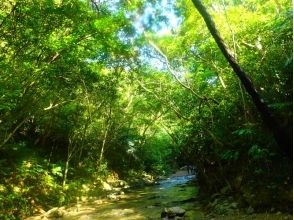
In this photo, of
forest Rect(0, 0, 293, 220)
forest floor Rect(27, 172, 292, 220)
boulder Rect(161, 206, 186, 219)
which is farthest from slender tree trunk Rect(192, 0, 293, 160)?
boulder Rect(161, 206, 186, 219)

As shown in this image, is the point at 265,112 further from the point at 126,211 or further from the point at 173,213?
the point at 126,211

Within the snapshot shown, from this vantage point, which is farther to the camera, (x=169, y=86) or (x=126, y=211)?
(x=169, y=86)

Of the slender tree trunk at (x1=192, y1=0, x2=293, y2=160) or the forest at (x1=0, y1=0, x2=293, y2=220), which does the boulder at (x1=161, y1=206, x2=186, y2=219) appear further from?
the slender tree trunk at (x1=192, y1=0, x2=293, y2=160)

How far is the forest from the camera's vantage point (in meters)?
11.5

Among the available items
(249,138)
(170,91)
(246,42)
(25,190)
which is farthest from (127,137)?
(249,138)

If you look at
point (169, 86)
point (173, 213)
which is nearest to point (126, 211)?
point (173, 213)

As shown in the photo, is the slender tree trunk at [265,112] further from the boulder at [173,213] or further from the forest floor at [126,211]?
the boulder at [173,213]

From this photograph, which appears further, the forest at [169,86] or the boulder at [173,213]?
the boulder at [173,213]

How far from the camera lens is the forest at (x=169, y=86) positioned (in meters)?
A: 11.5

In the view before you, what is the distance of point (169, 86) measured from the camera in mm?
21859

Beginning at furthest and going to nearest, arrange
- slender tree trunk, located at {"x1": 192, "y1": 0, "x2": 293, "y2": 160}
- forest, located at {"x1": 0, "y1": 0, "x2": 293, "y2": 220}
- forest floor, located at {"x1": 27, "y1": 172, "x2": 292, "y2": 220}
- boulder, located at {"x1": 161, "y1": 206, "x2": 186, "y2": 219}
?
boulder, located at {"x1": 161, "y1": 206, "x2": 186, "y2": 219} < forest floor, located at {"x1": 27, "y1": 172, "x2": 292, "y2": 220} < forest, located at {"x1": 0, "y1": 0, "x2": 293, "y2": 220} < slender tree trunk, located at {"x1": 192, "y1": 0, "x2": 293, "y2": 160}

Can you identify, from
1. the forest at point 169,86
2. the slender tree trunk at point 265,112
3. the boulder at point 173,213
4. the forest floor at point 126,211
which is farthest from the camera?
the boulder at point 173,213

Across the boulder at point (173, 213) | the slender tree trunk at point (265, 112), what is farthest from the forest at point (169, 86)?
the boulder at point (173, 213)

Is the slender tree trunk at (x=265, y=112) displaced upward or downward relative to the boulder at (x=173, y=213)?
upward
